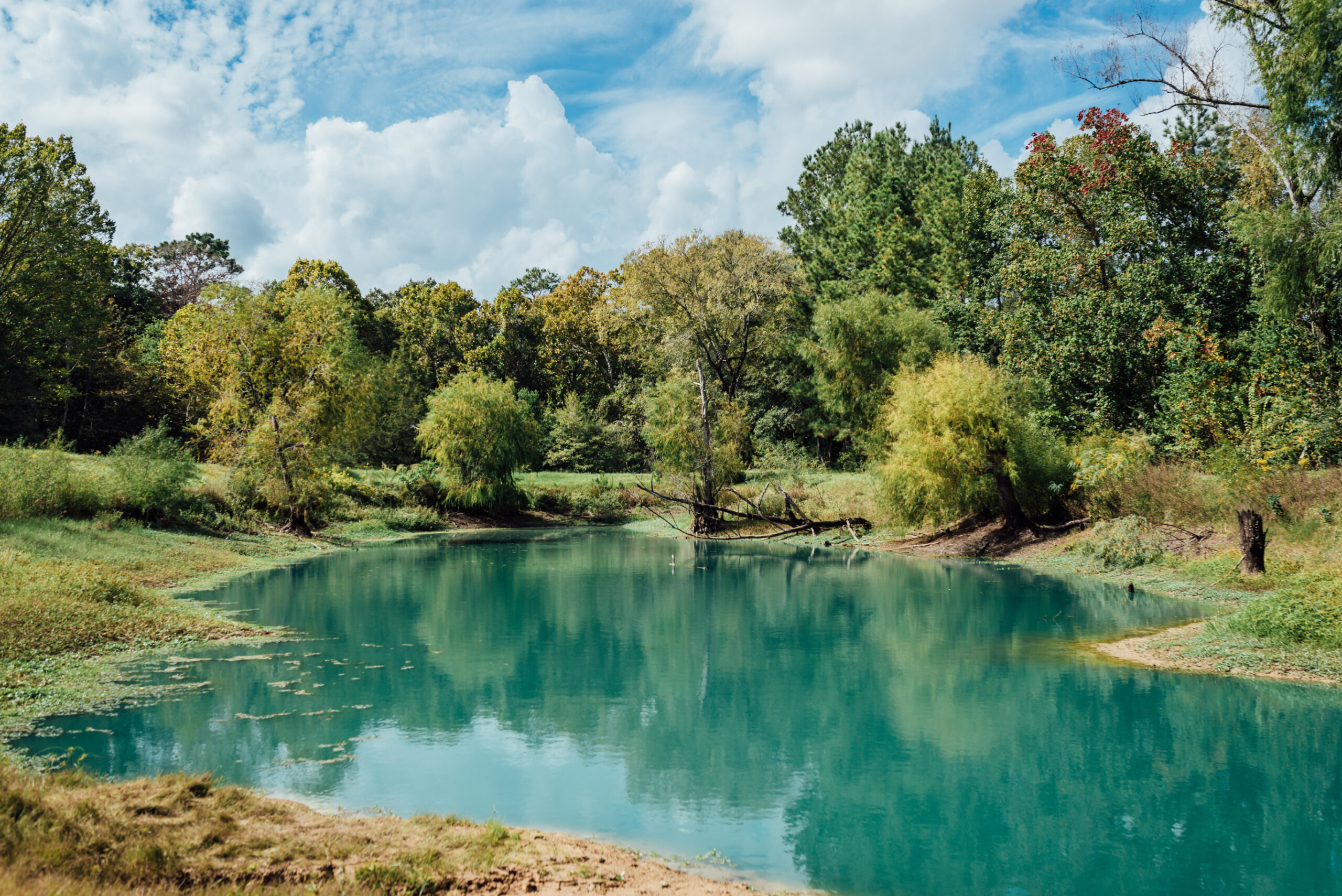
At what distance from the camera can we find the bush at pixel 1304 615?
1136cm

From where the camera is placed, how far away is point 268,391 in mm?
32406

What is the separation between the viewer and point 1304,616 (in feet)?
38.1

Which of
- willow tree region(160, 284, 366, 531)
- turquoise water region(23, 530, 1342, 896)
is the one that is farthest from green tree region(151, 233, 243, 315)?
turquoise water region(23, 530, 1342, 896)

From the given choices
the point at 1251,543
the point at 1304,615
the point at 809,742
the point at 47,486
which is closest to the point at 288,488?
the point at 47,486

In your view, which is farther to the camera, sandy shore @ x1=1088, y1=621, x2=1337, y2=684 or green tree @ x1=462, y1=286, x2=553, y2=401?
green tree @ x1=462, y1=286, x2=553, y2=401

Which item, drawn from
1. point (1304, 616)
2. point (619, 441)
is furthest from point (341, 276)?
point (1304, 616)

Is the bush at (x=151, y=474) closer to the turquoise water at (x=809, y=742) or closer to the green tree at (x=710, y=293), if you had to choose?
the turquoise water at (x=809, y=742)

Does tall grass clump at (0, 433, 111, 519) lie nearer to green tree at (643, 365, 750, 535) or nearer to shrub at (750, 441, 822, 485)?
green tree at (643, 365, 750, 535)

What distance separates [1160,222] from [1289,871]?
2632 centimetres

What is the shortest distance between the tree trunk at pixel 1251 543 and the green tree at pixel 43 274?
A: 132 ft

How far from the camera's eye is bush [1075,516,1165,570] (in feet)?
68.3

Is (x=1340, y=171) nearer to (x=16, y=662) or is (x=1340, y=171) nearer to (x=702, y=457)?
(x=702, y=457)

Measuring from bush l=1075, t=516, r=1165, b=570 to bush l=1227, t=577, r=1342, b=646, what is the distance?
Answer: 352 inches

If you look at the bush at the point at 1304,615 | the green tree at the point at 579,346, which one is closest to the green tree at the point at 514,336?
the green tree at the point at 579,346
